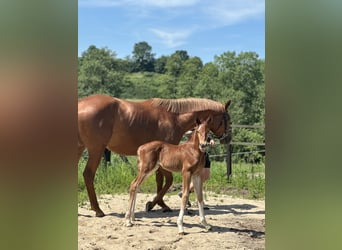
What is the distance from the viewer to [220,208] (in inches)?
162

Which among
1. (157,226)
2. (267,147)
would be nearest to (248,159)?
(157,226)

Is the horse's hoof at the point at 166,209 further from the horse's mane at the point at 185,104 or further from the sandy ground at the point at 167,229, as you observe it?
the horse's mane at the point at 185,104

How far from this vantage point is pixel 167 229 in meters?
3.04

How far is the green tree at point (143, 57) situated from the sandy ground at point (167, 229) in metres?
3.88

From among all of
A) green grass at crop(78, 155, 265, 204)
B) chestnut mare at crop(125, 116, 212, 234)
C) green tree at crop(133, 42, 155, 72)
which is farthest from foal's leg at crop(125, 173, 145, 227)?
green tree at crop(133, 42, 155, 72)

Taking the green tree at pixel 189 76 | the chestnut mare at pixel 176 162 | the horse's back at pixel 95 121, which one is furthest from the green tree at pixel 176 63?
the chestnut mare at pixel 176 162

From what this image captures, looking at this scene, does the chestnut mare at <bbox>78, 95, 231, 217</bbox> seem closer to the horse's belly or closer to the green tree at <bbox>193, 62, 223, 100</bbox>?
the horse's belly

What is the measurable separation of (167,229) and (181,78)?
15.3ft

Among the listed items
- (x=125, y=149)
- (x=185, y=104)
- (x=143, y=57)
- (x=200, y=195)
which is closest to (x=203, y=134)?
(x=200, y=195)

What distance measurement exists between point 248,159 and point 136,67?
3944mm

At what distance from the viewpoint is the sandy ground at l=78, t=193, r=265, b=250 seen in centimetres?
266

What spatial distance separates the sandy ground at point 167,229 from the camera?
2.66 m
